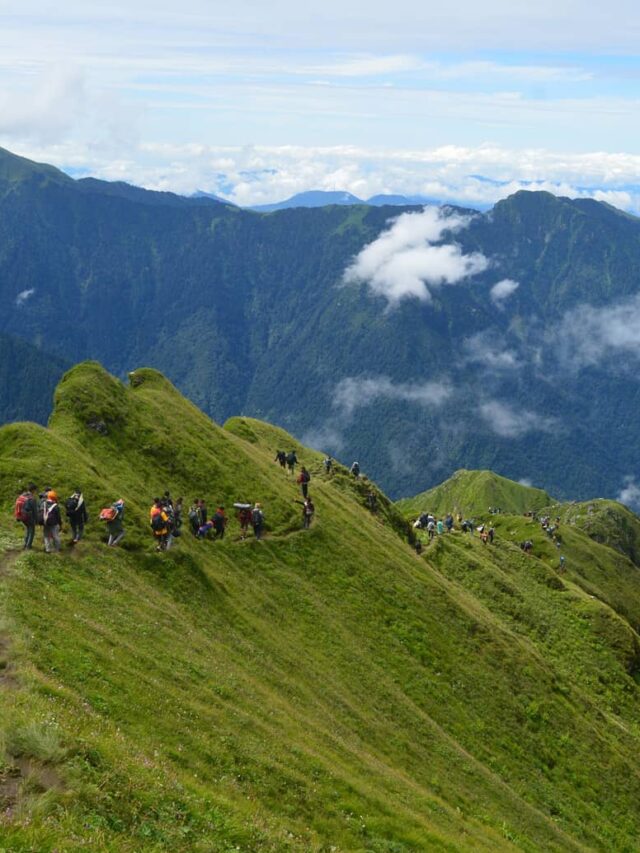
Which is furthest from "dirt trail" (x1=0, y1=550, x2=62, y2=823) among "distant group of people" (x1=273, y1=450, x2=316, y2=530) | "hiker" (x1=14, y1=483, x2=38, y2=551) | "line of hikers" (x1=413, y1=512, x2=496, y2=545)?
"line of hikers" (x1=413, y1=512, x2=496, y2=545)

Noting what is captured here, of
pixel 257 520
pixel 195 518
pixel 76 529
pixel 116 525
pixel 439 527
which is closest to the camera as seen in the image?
pixel 76 529

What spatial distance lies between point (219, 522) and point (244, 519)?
4435 millimetres

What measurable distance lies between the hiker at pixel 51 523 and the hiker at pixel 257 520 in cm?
2432

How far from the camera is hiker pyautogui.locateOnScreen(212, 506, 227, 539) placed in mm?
65312

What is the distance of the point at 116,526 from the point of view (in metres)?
53.6

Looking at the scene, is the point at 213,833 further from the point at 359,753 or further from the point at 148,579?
the point at 148,579

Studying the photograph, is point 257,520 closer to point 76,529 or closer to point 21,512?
point 76,529

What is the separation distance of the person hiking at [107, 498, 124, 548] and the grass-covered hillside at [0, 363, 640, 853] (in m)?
0.88

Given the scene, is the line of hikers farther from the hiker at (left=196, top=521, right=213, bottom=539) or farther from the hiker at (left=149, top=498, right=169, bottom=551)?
the hiker at (left=149, top=498, right=169, bottom=551)

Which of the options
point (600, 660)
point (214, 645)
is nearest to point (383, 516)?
point (600, 660)

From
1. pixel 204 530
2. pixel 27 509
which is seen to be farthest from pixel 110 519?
pixel 204 530

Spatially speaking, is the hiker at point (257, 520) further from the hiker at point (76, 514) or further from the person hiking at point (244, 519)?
the hiker at point (76, 514)

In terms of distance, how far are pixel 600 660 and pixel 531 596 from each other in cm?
1379

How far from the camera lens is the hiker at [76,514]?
161 ft
